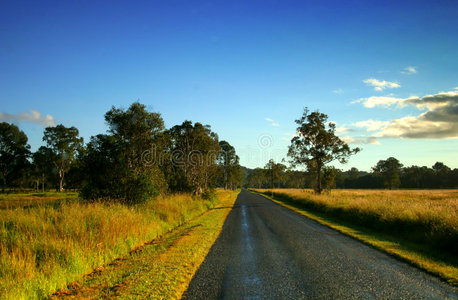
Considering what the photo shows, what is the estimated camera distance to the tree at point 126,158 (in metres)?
16.2

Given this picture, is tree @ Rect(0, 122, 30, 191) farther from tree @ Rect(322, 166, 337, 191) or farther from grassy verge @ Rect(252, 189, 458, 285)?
grassy verge @ Rect(252, 189, 458, 285)

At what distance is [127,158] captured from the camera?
17516 millimetres

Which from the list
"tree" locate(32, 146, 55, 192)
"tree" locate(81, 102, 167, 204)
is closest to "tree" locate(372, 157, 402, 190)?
"tree" locate(81, 102, 167, 204)

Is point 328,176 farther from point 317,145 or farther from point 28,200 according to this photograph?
point 28,200

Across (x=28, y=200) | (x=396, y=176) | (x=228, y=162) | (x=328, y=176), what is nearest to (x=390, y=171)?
(x=396, y=176)

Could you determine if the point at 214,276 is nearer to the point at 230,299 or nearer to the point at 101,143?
the point at 230,299

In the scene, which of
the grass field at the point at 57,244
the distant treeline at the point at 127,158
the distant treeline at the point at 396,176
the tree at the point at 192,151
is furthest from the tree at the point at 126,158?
the distant treeline at the point at 396,176

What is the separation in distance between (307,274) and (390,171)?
11601 centimetres

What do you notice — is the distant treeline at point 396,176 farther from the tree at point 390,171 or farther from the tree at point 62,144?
the tree at point 62,144

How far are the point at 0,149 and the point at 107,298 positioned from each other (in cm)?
7108

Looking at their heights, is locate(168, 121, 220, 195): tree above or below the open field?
above

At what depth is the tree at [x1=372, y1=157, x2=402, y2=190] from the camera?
326 feet

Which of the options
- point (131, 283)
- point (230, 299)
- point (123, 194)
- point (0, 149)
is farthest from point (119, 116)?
point (0, 149)

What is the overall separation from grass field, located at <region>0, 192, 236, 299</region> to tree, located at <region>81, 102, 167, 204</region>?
4.65 meters
